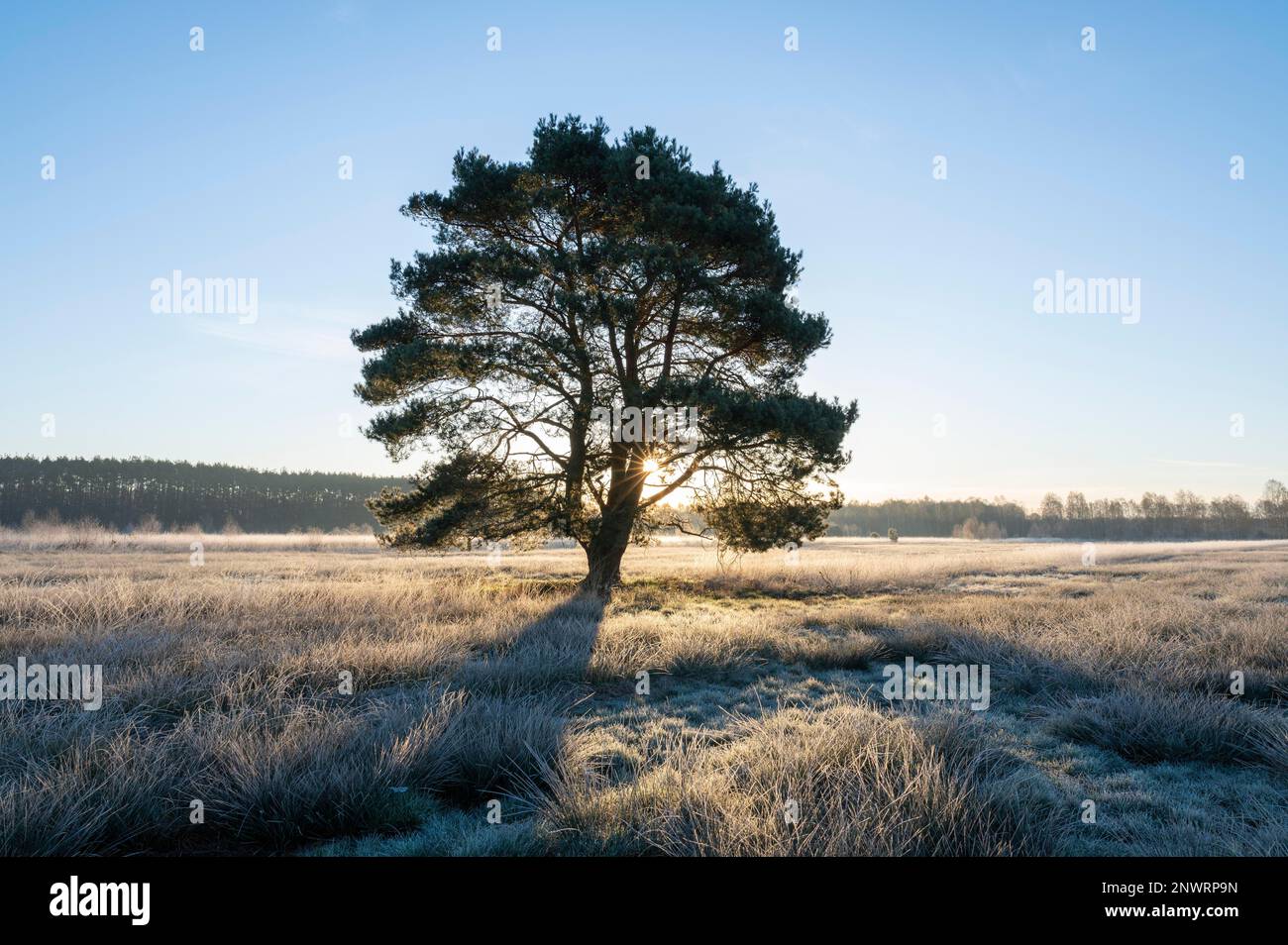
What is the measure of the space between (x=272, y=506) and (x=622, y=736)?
104m

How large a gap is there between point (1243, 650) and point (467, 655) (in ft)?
28.2

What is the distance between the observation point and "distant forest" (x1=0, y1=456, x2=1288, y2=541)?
79875 mm

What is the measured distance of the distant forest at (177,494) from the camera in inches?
3083

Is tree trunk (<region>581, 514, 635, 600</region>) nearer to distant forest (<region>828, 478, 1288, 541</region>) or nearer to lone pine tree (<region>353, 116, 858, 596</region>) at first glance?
lone pine tree (<region>353, 116, 858, 596</region>)

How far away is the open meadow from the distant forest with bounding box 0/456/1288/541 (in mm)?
76093

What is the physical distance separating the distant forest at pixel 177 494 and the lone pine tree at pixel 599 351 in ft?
219

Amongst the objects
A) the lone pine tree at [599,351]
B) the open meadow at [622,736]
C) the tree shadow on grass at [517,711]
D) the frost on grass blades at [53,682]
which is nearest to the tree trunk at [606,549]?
the lone pine tree at [599,351]

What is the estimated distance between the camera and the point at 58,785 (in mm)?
2910

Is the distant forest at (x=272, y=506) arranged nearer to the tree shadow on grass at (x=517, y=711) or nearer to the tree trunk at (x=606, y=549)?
the tree trunk at (x=606, y=549)

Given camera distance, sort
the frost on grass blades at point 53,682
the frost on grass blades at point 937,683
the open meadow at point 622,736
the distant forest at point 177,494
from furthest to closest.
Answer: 1. the distant forest at point 177,494
2. the frost on grass blades at point 937,683
3. the frost on grass blades at point 53,682
4. the open meadow at point 622,736

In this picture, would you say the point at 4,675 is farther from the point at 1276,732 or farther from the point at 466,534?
the point at 1276,732

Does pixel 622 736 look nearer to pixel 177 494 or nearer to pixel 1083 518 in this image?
pixel 177 494

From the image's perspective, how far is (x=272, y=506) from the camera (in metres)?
91.9
